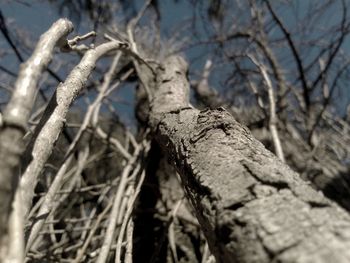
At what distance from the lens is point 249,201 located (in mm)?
466

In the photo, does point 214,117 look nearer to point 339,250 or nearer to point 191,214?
point 339,250

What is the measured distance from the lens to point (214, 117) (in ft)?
2.30

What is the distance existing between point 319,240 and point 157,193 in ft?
3.88

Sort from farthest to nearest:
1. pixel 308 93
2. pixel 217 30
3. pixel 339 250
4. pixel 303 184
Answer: pixel 217 30
pixel 308 93
pixel 303 184
pixel 339 250

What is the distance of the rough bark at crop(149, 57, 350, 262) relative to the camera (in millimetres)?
376

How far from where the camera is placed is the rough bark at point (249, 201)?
38 cm

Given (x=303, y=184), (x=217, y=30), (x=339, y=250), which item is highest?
(x=217, y=30)

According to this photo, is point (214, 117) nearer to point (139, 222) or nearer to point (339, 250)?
point (339, 250)

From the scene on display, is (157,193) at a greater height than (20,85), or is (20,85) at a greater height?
(157,193)

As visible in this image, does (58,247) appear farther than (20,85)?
Yes

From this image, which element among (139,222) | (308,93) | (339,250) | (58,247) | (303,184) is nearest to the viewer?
(339,250)

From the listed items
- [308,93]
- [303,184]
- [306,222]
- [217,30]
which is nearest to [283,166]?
[303,184]

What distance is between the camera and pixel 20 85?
40 centimetres

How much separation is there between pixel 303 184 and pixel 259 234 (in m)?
0.12
